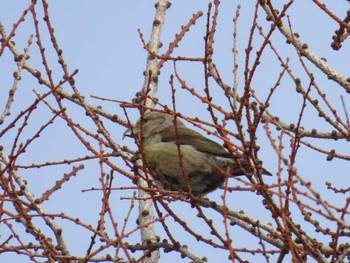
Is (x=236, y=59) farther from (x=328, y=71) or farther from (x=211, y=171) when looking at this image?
(x=211, y=171)

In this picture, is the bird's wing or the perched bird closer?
the perched bird

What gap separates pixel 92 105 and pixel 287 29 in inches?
80.1

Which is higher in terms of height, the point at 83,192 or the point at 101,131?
the point at 101,131

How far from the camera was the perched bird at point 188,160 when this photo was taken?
22.3 feet

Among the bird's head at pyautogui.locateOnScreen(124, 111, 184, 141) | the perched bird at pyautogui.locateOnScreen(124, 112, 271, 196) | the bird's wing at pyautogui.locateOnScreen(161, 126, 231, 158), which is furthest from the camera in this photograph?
the bird's head at pyautogui.locateOnScreen(124, 111, 184, 141)

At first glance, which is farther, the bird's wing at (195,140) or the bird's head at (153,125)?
the bird's head at (153,125)

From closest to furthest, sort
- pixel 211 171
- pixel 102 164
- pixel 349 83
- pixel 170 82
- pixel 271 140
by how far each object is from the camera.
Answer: pixel 271 140
pixel 170 82
pixel 102 164
pixel 349 83
pixel 211 171

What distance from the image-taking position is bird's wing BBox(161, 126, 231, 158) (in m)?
7.05

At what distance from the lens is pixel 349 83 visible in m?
5.72

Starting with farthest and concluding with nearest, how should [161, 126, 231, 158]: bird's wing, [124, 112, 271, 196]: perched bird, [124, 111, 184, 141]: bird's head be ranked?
[124, 111, 184, 141]: bird's head, [161, 126, 231, 158]: bird's wing, [124, 112, 271, 196]: perched bird

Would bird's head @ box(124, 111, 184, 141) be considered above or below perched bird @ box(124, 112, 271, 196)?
above

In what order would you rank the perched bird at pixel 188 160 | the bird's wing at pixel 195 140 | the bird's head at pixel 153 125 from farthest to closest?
the bird's head at pixel 153 125 → the bird's wing at pixel 195 140 → the perched bird at pixel 188 160

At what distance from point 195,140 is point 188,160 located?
0.33 meters

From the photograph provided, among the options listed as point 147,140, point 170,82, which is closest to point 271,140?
point 170,82
